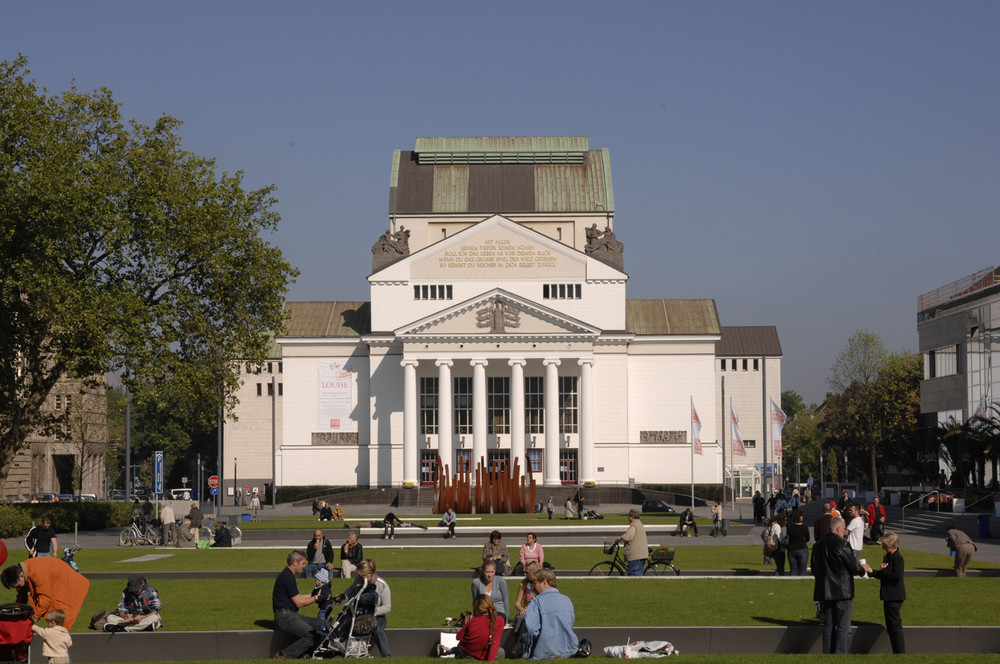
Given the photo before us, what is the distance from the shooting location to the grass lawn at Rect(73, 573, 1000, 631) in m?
21.8

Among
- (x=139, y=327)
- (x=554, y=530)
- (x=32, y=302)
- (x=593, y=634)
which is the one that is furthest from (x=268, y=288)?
(x=593, y=634)

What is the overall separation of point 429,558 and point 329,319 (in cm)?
6047

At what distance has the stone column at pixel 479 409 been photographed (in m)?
88.4

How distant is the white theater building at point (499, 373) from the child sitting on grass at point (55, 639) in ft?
234

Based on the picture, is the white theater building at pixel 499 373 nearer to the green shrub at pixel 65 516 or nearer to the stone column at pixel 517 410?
the stone column at pixel 517 410

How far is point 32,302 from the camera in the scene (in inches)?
1833

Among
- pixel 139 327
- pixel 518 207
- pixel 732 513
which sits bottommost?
pixel 732 513

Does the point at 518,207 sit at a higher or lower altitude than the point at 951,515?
higher

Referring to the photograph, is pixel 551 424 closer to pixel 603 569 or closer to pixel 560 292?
pixel 560 292

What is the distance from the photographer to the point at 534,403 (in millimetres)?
92812

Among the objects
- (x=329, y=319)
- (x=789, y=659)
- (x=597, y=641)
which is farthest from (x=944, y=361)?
(x=789, y=659)

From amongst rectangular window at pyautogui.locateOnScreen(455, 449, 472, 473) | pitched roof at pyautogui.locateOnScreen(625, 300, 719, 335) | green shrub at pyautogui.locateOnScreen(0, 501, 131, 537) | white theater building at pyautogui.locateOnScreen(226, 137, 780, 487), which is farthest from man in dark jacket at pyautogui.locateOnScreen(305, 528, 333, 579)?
pitched roof at pyautogui.locateOnScreen(625, 300, 719, 335)

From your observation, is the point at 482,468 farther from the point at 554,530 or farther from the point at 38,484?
the point at 38,484

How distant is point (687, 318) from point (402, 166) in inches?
1089
